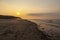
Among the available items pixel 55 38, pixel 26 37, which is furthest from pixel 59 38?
pixel 26 37

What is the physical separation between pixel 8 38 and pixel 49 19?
17.2 ft

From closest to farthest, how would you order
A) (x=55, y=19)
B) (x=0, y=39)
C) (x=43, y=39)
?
1. (x=0, y=39)
2. (x=43, y=39)
3. (x=55, y=19)

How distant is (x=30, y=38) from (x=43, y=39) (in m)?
0.36

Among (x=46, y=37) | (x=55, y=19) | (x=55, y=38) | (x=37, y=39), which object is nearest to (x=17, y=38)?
(x=37, y=39)

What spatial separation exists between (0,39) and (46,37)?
1280mm

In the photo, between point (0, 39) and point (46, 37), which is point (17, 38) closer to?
point (0, 39)

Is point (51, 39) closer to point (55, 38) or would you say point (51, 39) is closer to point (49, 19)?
point (55, 38)

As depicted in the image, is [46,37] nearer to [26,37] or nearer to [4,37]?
[26,37]

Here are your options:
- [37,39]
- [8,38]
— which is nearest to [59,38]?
[37,39]

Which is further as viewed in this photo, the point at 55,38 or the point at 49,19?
the point at 49,19

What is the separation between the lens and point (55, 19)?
8.35m

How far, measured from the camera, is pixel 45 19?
28.4 ft

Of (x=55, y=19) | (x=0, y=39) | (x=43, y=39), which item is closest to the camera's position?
(x=0, y=39)

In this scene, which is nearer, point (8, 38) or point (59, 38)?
point (8, 38)
